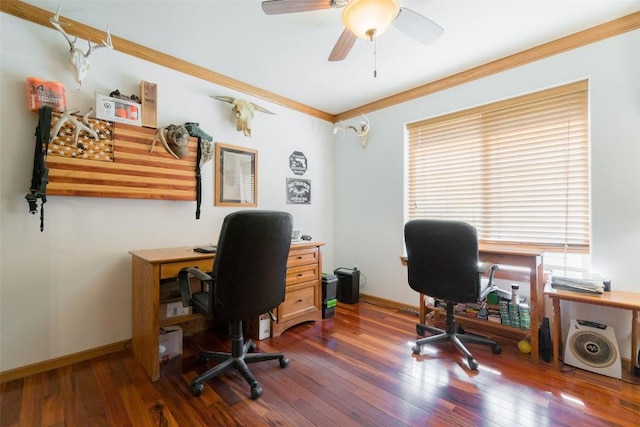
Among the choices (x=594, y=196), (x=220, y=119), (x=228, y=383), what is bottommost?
(x=228, y=383)

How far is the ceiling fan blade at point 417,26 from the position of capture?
5.32 feet

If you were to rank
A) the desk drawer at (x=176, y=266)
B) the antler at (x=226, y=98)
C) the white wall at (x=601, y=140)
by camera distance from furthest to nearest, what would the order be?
the antler at (x=226, y=98) → the white wall at (x=601, y=140) → the desk drawer at (x=176, y=266)

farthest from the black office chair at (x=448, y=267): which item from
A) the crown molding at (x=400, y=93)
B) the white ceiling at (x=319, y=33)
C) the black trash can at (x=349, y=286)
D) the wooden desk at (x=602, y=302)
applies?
the crown molding at (x=400, y=93)

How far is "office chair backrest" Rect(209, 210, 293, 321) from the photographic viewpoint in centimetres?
158

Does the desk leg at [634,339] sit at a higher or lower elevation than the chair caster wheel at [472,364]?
higher

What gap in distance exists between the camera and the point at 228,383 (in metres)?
1.80

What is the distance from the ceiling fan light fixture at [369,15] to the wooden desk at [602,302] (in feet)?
7.00

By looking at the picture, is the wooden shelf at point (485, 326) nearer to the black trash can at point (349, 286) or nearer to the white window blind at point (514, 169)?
the white window blind at point (514, 169)

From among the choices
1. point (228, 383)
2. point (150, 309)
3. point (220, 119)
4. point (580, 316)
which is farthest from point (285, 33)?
point (580, 316)

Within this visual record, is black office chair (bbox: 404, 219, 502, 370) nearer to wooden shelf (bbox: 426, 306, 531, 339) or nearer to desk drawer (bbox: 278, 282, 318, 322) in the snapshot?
wooden shelf (bbox: 426, 306, 531, 339)

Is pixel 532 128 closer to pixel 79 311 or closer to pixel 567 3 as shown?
pixel 567 3

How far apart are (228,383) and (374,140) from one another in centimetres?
297

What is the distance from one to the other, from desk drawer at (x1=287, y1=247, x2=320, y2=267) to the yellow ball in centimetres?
185

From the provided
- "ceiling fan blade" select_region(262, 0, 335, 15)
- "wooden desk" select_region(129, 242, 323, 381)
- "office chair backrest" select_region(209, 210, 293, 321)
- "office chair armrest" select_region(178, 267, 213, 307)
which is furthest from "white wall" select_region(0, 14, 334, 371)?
"ceiling fan blade" select_region(262, 0, 335, 15)
